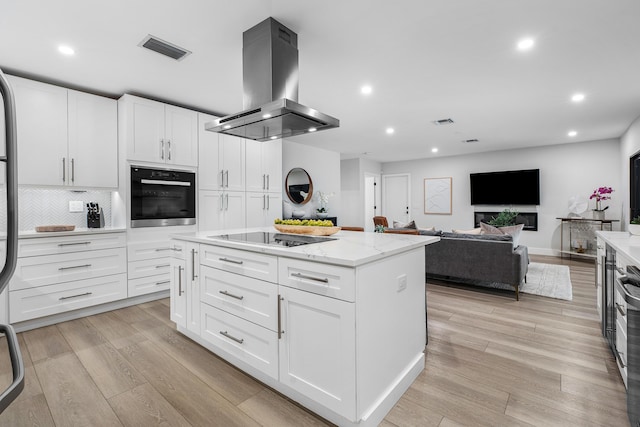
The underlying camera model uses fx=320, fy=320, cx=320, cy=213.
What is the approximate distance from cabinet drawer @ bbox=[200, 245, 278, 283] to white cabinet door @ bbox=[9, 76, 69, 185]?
6.61 ft

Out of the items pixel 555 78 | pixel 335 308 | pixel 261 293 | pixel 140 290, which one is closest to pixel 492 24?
pixel 555 78

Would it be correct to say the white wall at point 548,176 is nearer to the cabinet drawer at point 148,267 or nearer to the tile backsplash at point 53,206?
the cabinet drawer at point 148,267

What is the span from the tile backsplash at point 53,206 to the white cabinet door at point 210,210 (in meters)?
1.01

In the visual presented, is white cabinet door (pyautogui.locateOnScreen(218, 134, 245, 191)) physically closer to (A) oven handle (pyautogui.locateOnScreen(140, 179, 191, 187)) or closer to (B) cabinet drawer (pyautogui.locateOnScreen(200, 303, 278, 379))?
(A) oven handle (pyautogui.locateOnScreen(140, 179, 191, 187))

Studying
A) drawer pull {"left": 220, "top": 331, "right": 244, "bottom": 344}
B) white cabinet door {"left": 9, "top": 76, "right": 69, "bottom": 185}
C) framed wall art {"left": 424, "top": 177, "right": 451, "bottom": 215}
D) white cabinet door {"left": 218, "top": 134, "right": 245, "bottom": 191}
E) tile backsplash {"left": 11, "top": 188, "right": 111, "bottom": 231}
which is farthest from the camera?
→ framed wall art {"left": 424, "top": 177, "right": 451, "bottom": 215}

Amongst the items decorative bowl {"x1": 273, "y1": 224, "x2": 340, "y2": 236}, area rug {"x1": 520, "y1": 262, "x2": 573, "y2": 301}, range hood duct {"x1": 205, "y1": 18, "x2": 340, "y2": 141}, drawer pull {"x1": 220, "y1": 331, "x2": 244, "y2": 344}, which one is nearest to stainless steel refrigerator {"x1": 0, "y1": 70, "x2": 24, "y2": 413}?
drawer pull {"x1": 220, "y1": 331, "x2": 244, "y2": 344}

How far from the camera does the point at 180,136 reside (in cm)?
387

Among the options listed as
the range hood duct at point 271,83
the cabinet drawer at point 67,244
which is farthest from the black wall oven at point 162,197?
the range hood duct at point 271,83

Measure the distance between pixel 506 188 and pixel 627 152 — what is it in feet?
7.41

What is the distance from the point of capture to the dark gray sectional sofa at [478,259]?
370cm

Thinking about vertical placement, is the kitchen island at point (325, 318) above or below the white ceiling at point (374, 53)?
below

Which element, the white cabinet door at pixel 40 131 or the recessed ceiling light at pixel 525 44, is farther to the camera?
the white cabinet door at pixel 40 131

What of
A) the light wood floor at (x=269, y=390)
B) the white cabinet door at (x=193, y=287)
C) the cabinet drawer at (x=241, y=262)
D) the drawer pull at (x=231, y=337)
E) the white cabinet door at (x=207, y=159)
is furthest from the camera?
the white cabinet door at (x=207, y=159)

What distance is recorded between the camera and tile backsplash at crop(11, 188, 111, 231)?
10.6 feet
